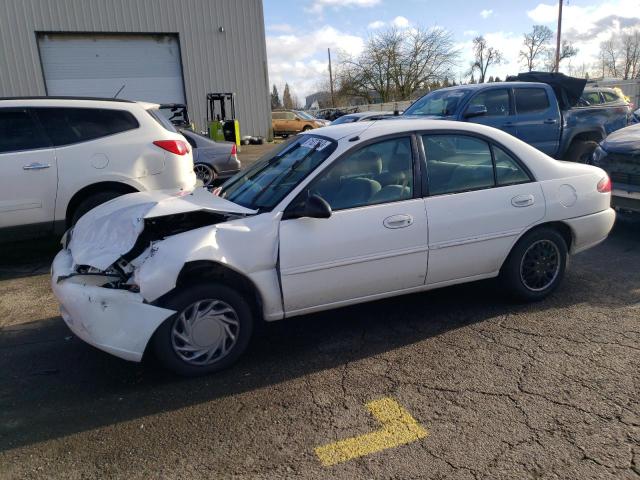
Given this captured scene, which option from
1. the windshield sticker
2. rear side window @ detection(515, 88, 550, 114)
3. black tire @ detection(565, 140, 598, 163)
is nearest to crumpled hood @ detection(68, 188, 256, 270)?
the windshield sticker

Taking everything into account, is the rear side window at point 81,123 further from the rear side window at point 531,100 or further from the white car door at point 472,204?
the rear side window at point 531,100

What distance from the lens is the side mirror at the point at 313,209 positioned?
3.30 meters

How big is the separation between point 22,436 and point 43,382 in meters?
0.59

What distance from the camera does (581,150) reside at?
947 cm

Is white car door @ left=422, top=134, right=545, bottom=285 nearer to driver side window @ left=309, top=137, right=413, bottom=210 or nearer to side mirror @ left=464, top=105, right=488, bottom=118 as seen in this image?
driver side window @ left=309, top=137, right=413, bottom=210

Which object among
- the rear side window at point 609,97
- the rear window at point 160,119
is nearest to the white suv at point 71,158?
the rear window at point 160,119

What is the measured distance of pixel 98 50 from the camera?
2038 centimetres

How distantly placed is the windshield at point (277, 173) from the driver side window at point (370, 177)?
0.15 m

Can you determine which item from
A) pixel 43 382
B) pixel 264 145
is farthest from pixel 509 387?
pixel 264 145

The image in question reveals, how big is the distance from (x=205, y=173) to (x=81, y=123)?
4.43 meters

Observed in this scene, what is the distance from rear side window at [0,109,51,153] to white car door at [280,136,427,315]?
374 cm

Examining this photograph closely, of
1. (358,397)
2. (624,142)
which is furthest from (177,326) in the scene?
(624,142)

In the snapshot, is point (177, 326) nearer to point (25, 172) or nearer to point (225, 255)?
point (225, 255)

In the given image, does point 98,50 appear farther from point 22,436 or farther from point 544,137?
point 22,436
